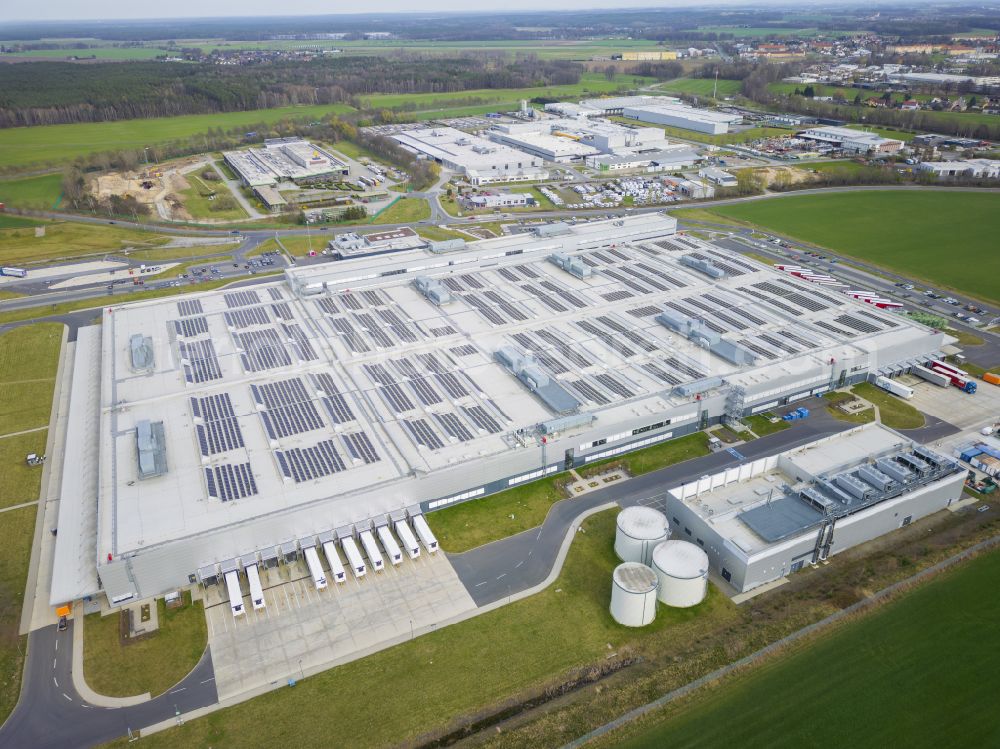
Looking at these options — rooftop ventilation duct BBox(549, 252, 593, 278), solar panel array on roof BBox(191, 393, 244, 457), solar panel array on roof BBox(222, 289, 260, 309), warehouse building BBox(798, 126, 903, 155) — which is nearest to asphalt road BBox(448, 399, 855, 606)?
solar panel array on roof BBox(191, 393, 244, 457)

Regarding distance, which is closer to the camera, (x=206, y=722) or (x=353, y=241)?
(x=206, y=722)

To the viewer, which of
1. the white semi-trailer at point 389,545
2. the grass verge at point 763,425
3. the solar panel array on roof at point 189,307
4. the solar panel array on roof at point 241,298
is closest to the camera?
the white semi-trailer at point 389,545

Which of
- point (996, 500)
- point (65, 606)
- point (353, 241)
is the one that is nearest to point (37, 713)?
point (65, 606)

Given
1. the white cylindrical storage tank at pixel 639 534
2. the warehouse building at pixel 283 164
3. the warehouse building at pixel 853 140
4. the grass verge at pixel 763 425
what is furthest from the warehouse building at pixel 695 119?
the white cylindrical storage tank at pixel 639 534

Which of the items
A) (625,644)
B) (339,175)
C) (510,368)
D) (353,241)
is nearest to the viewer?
(625,644)

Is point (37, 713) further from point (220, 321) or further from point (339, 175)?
point (339, 175)

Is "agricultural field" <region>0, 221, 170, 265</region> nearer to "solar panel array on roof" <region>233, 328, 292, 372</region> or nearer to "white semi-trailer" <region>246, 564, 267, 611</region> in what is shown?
"solar panel array on roof" <region>233, 328, 292, 372</region>

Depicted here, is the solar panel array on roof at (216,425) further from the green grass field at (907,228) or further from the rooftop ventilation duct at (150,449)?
the green grass field at (907,228)
